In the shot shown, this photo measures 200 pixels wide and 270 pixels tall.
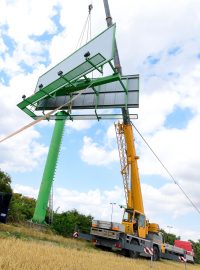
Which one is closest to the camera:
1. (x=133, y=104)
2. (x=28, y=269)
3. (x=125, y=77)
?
(x=28, y=269)

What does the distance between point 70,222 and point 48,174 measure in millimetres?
3679

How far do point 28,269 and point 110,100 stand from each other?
2122 cm

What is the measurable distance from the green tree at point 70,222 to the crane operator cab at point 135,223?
3.82 metres

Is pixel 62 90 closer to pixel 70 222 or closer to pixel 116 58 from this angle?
pixel 116 58

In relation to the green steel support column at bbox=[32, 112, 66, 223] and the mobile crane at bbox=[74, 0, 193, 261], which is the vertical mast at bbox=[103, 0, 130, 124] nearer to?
the mobile crane at bbox=[74, 0, 193, 261]

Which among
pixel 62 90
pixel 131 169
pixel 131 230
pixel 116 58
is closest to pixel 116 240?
pixel 131 230

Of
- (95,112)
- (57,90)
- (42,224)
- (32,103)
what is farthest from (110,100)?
(42,224)

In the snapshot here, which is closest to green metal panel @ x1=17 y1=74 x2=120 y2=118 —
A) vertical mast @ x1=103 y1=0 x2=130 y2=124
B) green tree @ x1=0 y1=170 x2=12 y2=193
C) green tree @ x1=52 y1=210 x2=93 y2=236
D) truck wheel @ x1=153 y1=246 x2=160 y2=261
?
vertical mast @ x1=103 y1=0 x2=130 y2=124

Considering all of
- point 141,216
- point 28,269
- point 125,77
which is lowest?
point 28,269

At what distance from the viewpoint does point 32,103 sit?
28656 mm

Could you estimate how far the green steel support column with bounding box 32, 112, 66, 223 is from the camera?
24719 millimetres

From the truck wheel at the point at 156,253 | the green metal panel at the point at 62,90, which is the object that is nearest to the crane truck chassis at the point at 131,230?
the truck wheel at the point at 156,253

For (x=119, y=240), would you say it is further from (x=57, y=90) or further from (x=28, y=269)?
(x=28, y=269)

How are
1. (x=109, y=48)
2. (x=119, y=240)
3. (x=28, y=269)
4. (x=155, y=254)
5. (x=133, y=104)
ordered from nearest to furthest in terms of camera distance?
(x=28, y=269) → (x=119, y=240) → (x=109, y=48) → (x=155, y=254) → (x=133, y=104)
